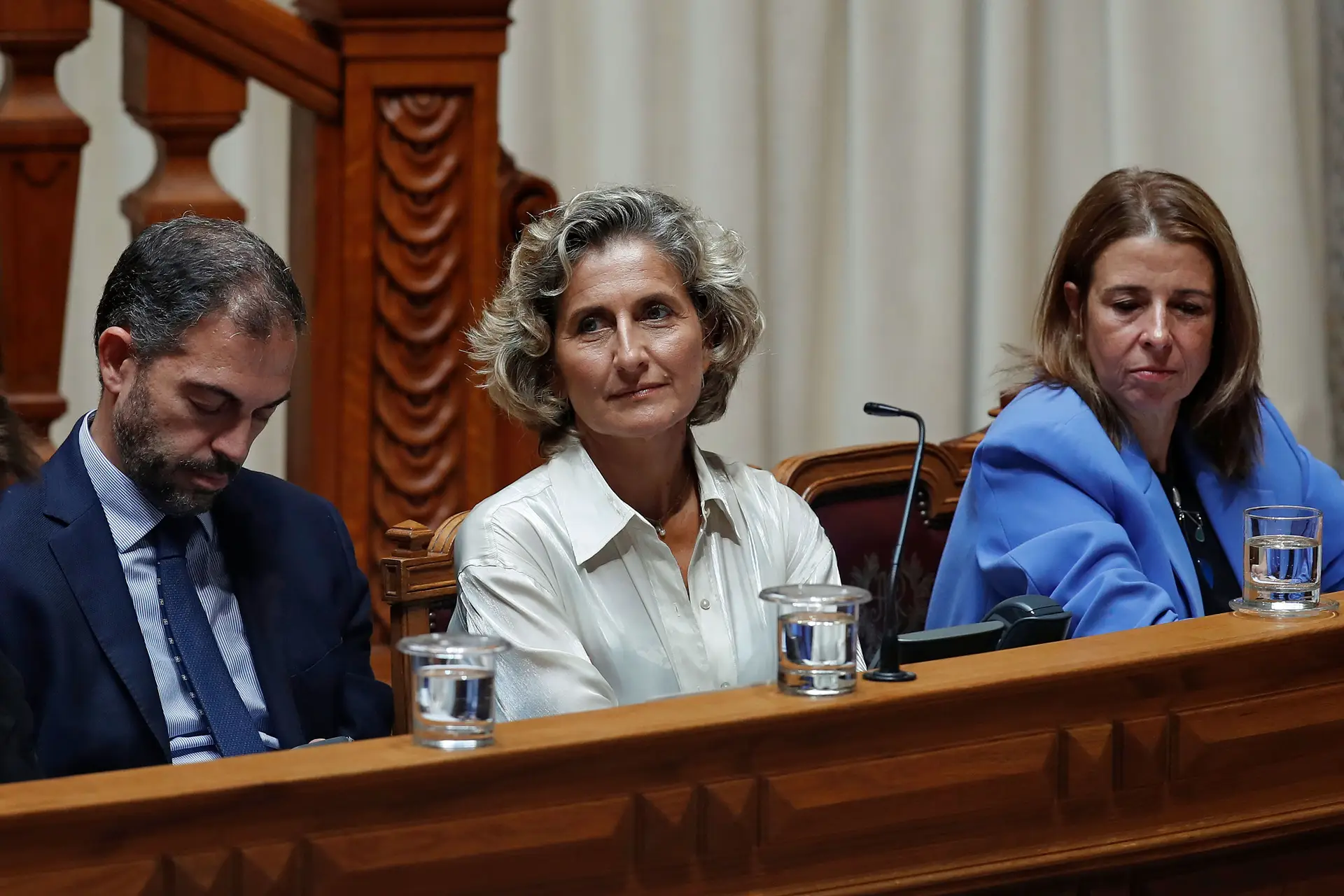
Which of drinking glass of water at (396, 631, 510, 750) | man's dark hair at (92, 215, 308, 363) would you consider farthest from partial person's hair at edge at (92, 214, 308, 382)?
drinking glass of water at (396, 631, 510, 750)

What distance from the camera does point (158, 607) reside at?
1945 mm

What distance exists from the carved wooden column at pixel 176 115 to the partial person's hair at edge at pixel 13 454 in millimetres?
1104

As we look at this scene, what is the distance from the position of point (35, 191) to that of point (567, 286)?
3.00 feet

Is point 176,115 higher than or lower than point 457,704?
higher

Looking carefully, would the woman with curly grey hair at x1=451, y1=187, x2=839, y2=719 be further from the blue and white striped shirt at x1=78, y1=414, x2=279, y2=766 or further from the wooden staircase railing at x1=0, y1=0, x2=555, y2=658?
the wooden staircase railing at x1=0, y1=0, x2=555, y2=658

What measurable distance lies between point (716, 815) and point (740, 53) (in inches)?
101

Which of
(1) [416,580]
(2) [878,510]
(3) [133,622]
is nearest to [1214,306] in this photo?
(2) [878,510]

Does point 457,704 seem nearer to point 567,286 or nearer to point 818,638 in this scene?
point 818,638

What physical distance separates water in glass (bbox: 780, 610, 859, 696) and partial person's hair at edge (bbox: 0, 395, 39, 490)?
69cm

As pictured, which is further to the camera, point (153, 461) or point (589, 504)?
point (589, 504)

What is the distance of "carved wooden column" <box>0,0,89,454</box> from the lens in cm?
245

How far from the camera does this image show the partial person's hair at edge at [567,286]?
2102mm

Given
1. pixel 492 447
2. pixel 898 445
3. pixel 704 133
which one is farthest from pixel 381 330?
pixel 704 133

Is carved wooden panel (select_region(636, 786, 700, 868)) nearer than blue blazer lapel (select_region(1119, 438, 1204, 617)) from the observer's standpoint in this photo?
Yes
